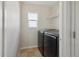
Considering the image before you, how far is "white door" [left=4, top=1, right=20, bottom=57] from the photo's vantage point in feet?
2.83

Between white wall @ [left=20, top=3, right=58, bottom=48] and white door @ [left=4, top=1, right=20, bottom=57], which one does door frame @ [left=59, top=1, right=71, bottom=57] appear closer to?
white wall @ [left=20, top=3, right=58, bottom=48]

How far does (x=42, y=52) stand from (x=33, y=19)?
32 cm

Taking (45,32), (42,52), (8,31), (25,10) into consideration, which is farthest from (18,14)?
(42,52)

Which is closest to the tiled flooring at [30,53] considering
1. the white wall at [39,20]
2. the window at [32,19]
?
the white wall at [39,20]

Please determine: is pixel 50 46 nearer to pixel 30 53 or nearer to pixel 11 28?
pixel 30 53

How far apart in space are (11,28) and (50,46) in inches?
15.7

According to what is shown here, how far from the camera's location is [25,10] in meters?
0.87

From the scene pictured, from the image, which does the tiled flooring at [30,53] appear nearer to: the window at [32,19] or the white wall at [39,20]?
the white wall at [39,20]

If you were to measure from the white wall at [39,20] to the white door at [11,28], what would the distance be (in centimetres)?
5

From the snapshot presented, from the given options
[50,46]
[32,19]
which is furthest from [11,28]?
[50,46]

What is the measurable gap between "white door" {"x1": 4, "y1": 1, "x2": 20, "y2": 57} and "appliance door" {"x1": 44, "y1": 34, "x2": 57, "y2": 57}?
0.27 meters

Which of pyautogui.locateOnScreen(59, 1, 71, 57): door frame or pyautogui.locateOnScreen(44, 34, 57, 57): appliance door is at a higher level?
pyautogui.locateOnScreen(59, 1, 71, 57): door frame

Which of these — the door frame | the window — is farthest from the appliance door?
the window

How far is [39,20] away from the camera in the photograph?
2.90 feet
